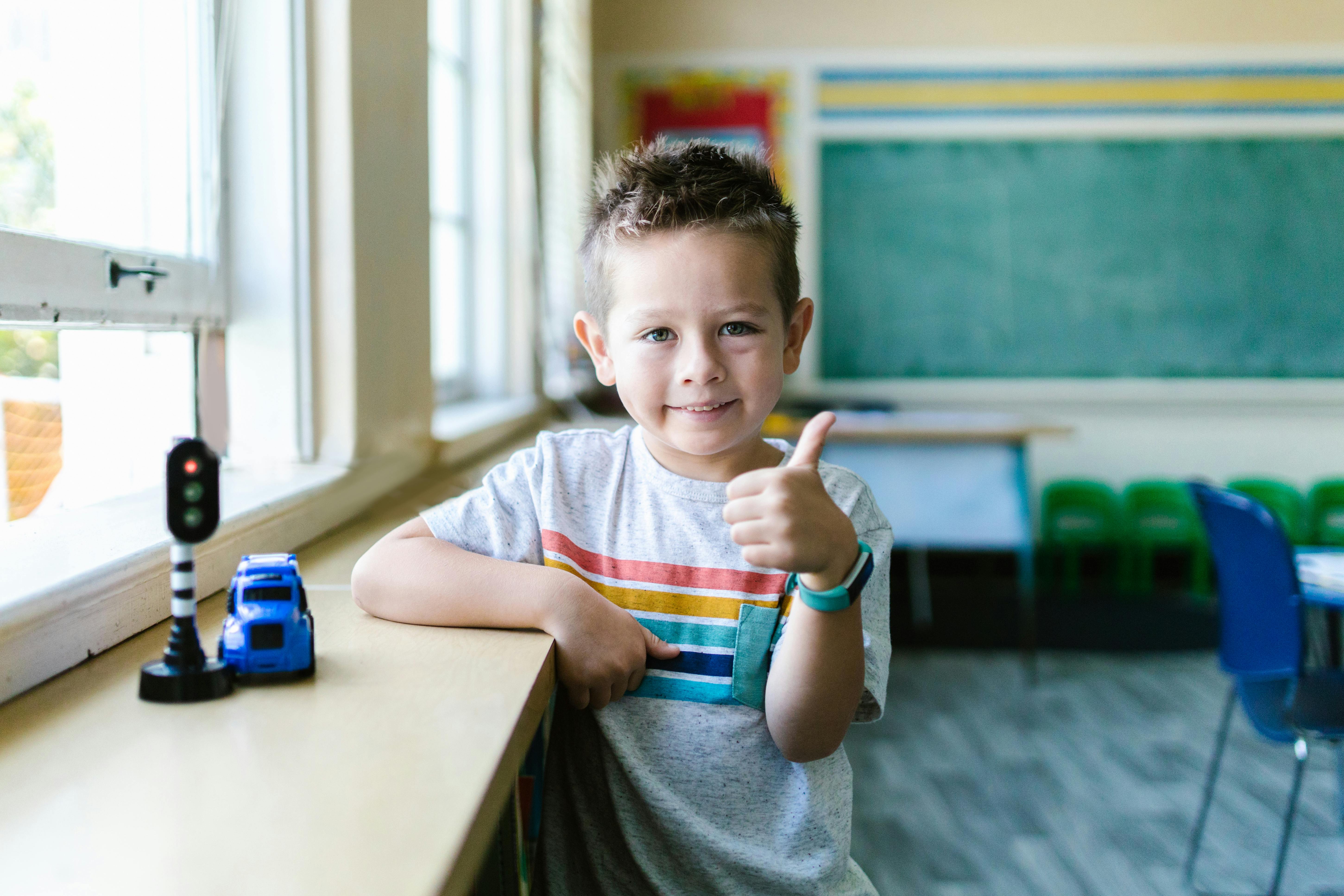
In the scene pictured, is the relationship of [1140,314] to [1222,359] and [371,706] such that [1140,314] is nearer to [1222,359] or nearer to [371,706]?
[1222,359]

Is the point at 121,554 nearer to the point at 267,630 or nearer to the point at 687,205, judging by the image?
the point at 267,630

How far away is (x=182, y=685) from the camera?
706 millimetres

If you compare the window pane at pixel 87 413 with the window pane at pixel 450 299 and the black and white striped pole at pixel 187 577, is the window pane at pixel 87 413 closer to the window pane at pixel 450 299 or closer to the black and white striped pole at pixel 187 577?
the black and white striped pole at pixel 187 577

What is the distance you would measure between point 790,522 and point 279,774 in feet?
1.21

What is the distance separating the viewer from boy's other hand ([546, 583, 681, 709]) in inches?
34.6

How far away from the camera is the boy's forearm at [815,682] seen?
831mm

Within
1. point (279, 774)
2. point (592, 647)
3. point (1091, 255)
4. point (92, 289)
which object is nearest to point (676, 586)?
point (592, 647)

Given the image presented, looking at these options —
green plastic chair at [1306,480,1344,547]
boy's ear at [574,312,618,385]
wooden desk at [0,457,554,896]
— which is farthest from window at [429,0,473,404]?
green plastic chair at [1306,480,1344,547]

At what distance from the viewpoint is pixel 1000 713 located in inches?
124

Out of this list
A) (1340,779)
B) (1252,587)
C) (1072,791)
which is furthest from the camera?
(1072,791)

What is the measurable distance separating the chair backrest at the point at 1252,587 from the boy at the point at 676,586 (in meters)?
1.28

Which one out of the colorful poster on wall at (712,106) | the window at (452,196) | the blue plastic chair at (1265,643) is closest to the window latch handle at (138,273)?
the window at (452,196)

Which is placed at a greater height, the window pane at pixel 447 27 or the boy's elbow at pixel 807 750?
the window pane at pixel 447 27

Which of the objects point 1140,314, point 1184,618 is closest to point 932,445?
point 1184,618
